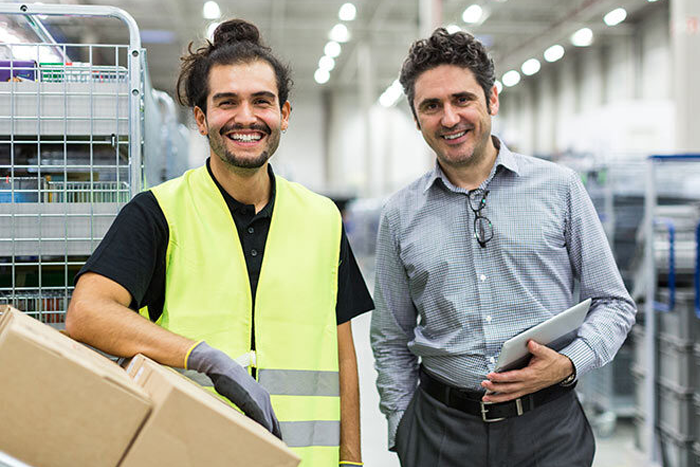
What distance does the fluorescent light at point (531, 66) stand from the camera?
730 inches

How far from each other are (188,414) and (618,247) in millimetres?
4744

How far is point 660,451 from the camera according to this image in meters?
4.32

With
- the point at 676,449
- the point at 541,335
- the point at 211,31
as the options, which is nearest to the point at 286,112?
the point at 211,31

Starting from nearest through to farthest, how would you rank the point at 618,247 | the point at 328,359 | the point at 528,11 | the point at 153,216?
the point at 153,216, the point at 328,359, the point at 618,247, the point at 528,11

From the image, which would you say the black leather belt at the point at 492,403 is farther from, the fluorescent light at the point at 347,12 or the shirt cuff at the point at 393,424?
the fluorescent light at the point at 347,12

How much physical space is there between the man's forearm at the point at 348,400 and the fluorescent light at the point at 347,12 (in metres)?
13.8

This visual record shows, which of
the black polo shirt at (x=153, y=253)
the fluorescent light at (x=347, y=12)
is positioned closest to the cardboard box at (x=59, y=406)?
the black polo shirt at (x=153, y=253)

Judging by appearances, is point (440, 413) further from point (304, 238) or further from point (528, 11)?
point (528, 11)

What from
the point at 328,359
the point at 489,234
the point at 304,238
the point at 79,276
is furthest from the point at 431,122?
the point at 79,276

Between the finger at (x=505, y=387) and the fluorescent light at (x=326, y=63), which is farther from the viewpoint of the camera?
the fluorescent light at (x=326, y=63)

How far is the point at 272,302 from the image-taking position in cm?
166

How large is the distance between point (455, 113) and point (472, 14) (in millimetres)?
13533

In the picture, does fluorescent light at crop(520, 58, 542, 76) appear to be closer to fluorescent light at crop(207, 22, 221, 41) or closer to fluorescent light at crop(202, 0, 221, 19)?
fluorescent light at crop(202, 0, 221, 19)

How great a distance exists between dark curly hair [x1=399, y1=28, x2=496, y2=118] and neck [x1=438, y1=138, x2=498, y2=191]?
139 mm
